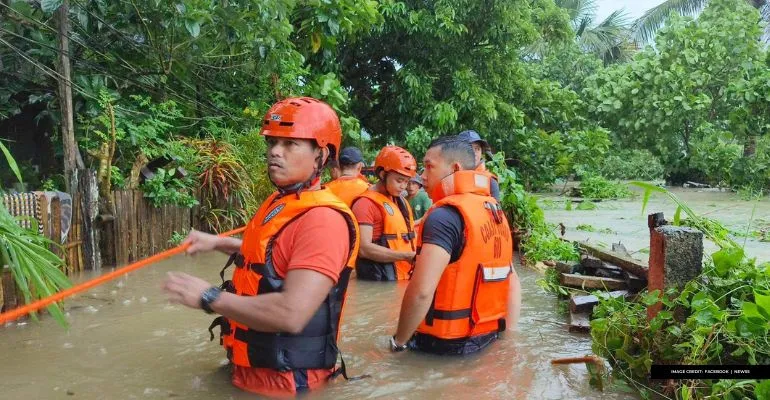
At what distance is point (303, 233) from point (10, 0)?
606 centimetres

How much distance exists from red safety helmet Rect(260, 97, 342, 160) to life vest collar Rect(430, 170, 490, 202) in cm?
118

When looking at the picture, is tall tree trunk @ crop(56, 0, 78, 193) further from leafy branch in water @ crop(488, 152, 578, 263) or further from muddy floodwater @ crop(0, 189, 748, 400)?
leafy branch in water @ crop(488, 152, 578, 263)

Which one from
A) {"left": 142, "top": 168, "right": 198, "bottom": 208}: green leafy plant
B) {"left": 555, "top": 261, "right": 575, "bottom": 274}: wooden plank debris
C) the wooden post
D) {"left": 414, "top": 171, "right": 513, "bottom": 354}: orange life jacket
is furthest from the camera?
{"left": 142, "top": 168, "right": 198, "bottom": 208}: green leafy plant

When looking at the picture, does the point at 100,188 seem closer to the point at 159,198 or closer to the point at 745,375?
the point at 159,198

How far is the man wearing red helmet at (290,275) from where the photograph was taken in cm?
296

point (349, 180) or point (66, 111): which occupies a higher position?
point (66, 111)

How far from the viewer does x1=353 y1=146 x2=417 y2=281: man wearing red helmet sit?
7098 millimetres

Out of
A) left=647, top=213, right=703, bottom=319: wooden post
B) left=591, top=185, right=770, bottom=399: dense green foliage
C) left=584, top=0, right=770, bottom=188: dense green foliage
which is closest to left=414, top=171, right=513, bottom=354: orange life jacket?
left=591, top=185, right=770, bottom=399: dense green foliage

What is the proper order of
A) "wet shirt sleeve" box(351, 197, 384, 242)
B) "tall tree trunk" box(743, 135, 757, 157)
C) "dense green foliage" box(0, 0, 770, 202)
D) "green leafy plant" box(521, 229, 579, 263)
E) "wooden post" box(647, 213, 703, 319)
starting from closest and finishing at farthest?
"wooden post" box(647, 213, 703, 319) → "wet shirt sleeve" box(351, 197, 384, 242) → "green leafy plant" box(521, 229, 579, 263) → "dense green foliage" box(0, 0, 770, 202) → "tall tree trunk" box(743, 135, 757, 157)

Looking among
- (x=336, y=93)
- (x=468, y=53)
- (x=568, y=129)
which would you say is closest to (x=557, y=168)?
(x=568, y=129)

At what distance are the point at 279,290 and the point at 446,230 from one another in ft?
4.39

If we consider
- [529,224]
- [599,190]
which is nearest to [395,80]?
[599,190]

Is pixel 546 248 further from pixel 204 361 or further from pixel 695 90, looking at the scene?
pixel 695 90

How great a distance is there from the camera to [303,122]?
3.30 metres
